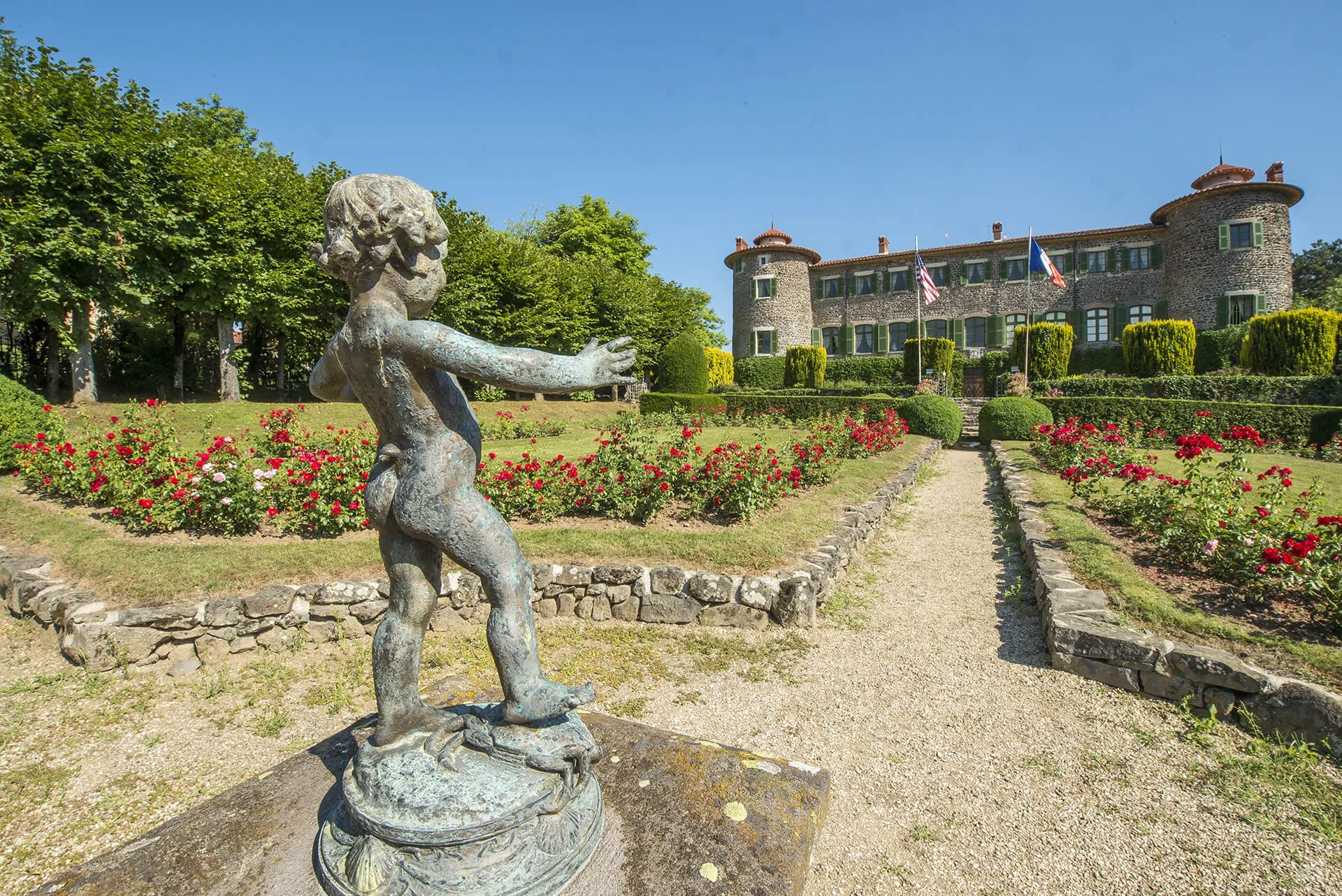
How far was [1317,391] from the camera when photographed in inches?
744

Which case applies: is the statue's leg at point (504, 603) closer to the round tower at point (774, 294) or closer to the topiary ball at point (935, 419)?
the topiary ball at point (935, 419)

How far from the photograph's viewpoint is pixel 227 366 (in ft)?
62.5

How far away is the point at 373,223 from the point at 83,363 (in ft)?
66.7

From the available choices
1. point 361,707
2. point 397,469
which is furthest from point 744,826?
point 361,707

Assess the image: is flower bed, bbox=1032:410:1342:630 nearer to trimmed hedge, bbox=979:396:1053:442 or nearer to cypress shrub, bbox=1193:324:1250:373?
trimmed hedge, bbox=979:396:1053:442

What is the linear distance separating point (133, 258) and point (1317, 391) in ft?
108

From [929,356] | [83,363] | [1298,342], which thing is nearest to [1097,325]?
[929,356]

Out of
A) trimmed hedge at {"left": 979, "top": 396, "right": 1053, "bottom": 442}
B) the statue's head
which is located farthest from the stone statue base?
trimmed hedge at {"left": 979, "top": 396, "right": 1053, "bottom": 442}

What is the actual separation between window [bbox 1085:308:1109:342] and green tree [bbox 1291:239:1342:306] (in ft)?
93.1

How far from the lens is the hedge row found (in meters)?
18.8

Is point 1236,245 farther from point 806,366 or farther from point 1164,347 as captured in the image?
point 806,366

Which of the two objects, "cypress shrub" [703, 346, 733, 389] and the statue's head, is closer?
the statue's head

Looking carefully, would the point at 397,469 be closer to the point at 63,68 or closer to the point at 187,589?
the point at 187,589

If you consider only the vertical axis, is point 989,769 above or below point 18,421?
below
